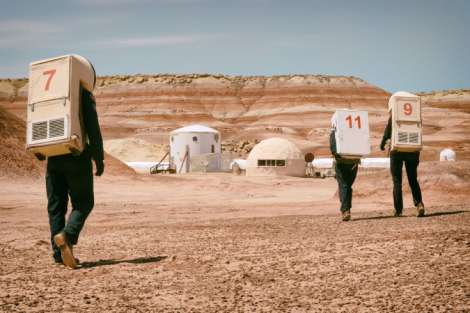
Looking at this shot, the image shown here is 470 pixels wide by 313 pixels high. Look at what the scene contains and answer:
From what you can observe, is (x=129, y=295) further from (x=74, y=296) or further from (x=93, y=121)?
(x=93, y=121)

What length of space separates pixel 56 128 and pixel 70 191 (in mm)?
667

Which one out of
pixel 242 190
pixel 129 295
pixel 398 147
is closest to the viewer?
pixel 129 295

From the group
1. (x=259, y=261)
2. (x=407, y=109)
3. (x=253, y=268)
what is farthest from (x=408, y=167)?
(x=253, y=268)

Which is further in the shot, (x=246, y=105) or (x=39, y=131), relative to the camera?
(x=246, y=105)

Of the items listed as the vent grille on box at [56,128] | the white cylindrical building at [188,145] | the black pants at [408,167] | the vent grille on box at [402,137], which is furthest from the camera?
the white cylindrical building at [188,145]

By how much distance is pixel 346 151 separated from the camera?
33.1 ft

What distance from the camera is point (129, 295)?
4457 mm

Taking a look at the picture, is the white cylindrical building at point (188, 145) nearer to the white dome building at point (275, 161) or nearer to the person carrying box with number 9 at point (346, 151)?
the white dome building at point (275, 161)

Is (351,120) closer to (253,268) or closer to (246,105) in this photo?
(253,268)

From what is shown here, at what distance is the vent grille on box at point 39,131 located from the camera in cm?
578

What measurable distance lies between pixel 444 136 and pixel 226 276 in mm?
83982

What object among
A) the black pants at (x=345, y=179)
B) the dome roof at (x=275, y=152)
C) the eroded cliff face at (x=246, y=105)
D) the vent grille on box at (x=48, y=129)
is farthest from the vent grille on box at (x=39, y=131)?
the eroded cliff face at (x=246, y=105)

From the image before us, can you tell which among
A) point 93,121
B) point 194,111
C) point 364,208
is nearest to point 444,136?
point 194,111

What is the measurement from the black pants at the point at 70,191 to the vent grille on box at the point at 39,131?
0.25m
